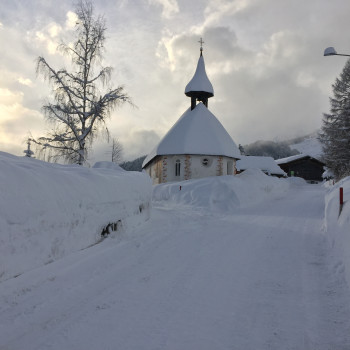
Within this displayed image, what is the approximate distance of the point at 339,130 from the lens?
2934cm

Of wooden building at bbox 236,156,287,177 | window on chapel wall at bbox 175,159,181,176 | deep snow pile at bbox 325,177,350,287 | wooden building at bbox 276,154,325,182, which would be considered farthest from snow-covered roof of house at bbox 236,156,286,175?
deep snow pile at bbox 325,177,350,287

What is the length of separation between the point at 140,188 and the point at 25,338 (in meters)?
6.56

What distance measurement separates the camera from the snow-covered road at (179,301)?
2.70 meters

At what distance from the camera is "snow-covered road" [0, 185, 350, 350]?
2.70m

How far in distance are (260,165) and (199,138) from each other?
104ft

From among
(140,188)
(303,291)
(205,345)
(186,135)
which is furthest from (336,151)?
(205,345)

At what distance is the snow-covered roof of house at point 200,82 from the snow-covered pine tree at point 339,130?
1421 centimetres

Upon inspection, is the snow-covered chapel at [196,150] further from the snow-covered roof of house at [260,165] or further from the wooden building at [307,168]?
the wooden building at [307,168]

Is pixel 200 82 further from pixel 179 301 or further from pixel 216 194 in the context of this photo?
pixel 179 301

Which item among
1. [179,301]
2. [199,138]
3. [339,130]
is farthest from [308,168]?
[179,301]

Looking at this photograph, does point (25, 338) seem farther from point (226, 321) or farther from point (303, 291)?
point (303, 291)

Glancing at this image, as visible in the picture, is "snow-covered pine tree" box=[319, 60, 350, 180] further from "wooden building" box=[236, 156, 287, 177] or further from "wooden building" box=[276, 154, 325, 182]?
"wooden building" box=[276, 154, 325, 182]

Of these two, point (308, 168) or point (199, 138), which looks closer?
point (199, 138)

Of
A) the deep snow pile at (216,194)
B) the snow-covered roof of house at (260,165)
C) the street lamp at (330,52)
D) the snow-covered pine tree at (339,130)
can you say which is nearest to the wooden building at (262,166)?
the snow-covered roof of house at (260,165)
